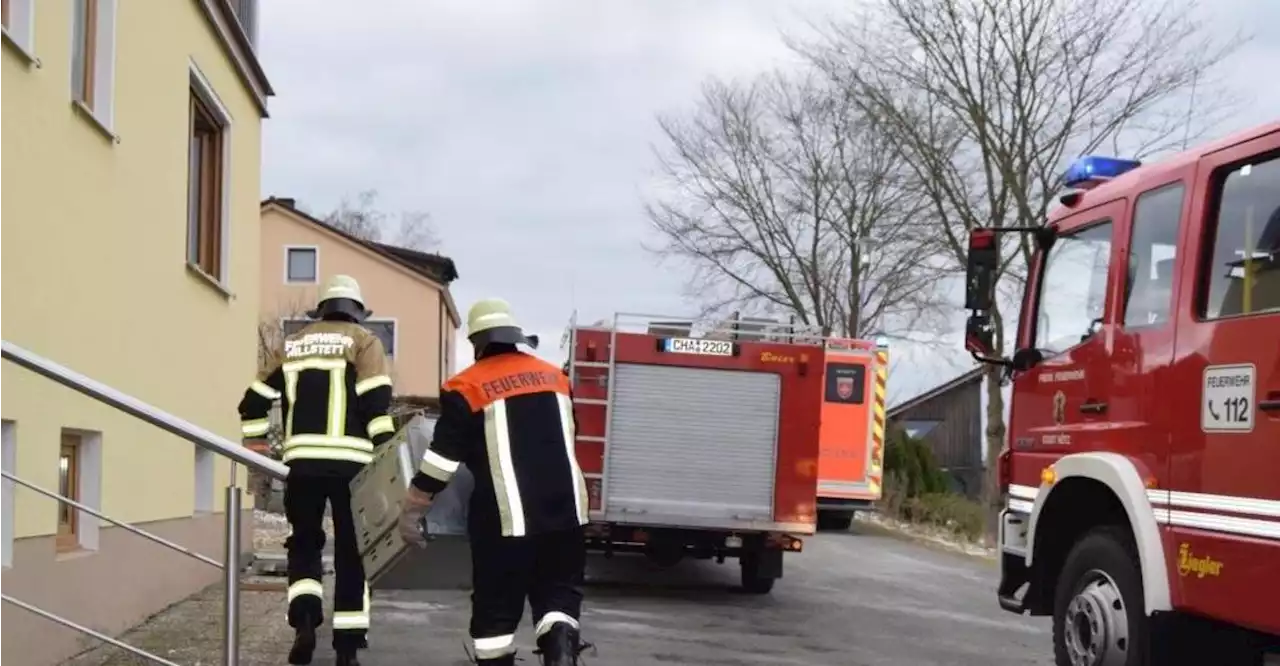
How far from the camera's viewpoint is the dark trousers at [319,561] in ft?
21.6

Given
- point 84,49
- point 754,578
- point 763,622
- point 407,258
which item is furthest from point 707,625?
point 407,258

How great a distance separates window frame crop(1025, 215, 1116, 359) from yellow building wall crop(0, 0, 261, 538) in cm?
499

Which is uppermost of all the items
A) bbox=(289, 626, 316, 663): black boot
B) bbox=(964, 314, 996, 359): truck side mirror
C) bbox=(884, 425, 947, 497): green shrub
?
bbox=(964, 314, 996, 359): truck side mirror

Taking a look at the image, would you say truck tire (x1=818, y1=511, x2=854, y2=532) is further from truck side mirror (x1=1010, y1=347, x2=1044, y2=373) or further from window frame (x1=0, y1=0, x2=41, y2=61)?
window frame (x1=0, y1=0, x2=41, y2=61)

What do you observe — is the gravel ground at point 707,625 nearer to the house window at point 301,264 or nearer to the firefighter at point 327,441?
the firefighter at point 327,441

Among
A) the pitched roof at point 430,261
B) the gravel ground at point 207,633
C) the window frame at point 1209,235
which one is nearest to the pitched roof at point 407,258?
the pitched roof at point 430,261

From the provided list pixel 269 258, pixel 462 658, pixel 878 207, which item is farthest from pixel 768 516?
pixel 269 258

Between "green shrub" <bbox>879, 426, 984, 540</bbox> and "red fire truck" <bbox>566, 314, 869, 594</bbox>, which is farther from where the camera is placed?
"green shrub" <bbox>879, 426, 984, 540</bbox>

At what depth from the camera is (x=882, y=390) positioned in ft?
62.5

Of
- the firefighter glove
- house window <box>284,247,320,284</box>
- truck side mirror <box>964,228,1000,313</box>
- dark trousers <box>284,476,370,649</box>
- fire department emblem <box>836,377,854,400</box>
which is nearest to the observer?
the firefighter glove

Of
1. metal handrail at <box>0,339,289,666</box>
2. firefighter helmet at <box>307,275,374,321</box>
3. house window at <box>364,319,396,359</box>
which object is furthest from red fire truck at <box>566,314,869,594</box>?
house window at <box>364,319,396,359</box>

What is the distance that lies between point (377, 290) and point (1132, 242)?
39.5 meters

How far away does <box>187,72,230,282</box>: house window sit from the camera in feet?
34.9

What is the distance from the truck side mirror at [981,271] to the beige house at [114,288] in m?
4.67
